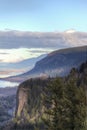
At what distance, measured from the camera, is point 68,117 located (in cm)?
8988

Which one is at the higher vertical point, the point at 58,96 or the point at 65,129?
the point at 58,96

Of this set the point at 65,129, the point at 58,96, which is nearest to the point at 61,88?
the point at 58,96

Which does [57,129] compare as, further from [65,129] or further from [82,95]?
[82,95]

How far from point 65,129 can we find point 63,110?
397cm

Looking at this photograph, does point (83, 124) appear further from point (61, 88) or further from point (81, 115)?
point (61, 88)

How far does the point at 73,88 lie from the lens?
91312mm

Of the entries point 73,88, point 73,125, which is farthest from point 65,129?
point 73,88

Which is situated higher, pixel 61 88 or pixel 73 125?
pixel 61 88

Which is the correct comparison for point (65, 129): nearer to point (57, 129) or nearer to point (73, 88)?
point (57, 129)

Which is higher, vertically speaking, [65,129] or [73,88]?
[73,88]

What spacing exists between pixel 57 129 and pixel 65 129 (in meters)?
1.57

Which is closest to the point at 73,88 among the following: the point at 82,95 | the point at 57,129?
the point at 82,95

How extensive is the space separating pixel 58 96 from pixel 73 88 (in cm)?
337

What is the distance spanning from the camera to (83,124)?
8938cm
